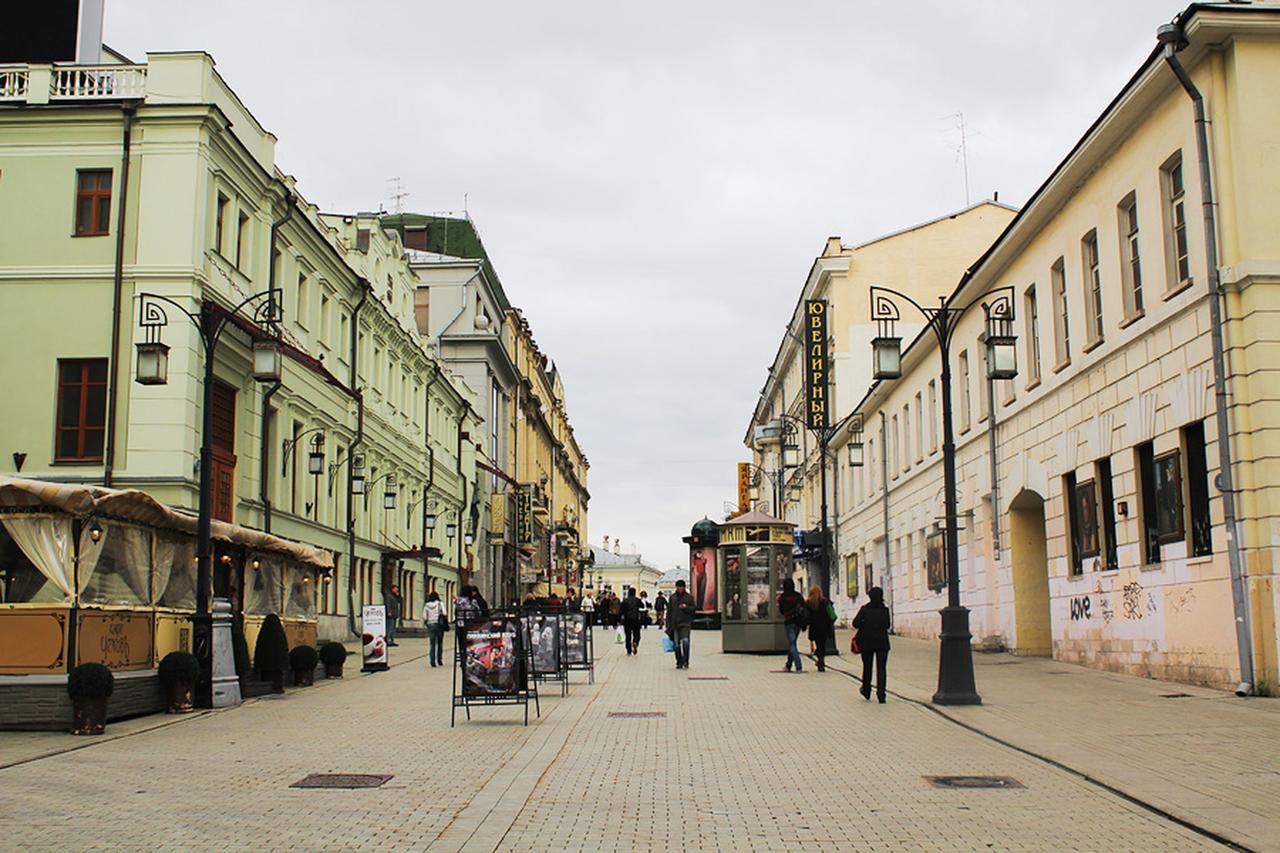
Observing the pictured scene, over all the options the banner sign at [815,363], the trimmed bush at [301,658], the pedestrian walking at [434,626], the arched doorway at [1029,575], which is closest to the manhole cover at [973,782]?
the trimmed bush at [301,658]

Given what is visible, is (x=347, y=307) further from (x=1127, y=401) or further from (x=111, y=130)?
(x=1127, y=401)

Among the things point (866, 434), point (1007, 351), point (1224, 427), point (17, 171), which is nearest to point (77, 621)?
point (1007, 351)

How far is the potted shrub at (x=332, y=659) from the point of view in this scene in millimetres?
25141

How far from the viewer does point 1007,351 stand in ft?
57.7

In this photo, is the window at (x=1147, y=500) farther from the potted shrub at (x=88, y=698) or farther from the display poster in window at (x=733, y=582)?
the potted shrub at (x=88, y=698)

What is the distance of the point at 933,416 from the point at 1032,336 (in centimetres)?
1050

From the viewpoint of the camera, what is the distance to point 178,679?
1798 centimetres

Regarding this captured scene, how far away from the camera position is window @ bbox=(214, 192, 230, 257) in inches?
1162

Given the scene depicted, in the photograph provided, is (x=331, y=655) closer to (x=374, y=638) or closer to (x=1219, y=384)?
(x=374, y=638)

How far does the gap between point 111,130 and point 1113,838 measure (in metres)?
26.1

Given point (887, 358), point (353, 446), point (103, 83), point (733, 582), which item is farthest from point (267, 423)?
point (887, 358)

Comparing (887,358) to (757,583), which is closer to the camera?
(887,358)

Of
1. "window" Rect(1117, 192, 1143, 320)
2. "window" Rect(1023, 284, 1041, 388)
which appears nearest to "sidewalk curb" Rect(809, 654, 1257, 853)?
"window" Rect(1117, 192, 1143, 320)

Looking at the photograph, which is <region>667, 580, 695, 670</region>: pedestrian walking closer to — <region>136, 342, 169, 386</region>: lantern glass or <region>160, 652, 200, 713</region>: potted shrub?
<region>160, 652, 200, 713</region>: potted shrub
